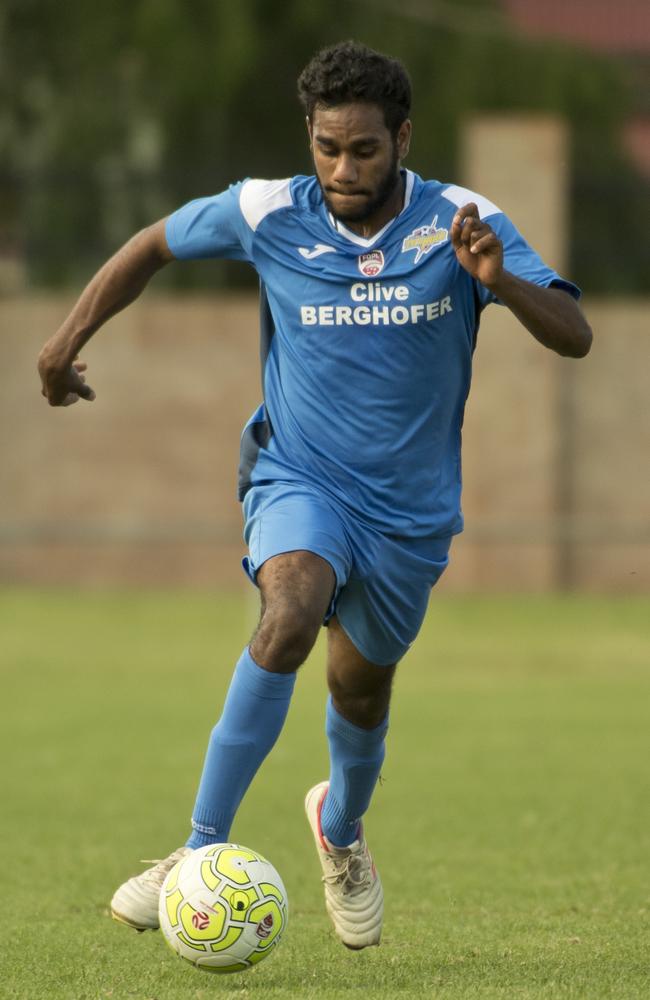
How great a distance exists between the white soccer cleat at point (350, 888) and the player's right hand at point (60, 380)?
4.91 ft

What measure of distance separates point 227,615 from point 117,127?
797 centimetres

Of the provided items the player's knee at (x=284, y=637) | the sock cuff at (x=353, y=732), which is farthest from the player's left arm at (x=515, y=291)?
the sock cuff at (x=353, y=732)

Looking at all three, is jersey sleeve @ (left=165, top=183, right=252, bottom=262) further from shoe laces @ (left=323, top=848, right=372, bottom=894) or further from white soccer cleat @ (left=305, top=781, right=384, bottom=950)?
shoe laces @ (left=323, top=848, right=372, bottom=894)

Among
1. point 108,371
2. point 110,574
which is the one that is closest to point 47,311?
point 108,371

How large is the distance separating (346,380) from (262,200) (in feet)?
1.99

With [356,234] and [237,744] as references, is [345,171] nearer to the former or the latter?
[356,234]

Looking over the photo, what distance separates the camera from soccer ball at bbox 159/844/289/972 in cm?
462

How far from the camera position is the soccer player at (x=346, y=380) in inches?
193

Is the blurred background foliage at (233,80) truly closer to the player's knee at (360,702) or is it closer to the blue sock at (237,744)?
the player's knee at (360,702)

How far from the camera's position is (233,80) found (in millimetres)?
22328

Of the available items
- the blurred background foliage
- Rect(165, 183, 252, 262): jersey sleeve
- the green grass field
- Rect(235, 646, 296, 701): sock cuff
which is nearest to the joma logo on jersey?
Rect(165, 183, 252, 262): jersey sleeve

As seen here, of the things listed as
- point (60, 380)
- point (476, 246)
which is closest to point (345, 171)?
point (476, 246)

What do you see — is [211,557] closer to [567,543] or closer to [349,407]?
[567,543]

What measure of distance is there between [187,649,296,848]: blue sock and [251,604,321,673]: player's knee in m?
0.04
